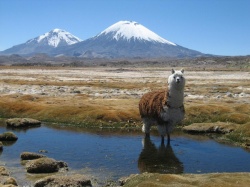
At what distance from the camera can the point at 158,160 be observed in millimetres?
27531

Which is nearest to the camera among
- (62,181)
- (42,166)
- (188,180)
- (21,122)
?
(188,180)

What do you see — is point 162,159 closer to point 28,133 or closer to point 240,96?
point 28,133

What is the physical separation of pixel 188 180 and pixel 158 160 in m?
7.76

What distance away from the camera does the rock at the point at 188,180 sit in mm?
18984

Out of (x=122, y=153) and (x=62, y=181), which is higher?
(x=62, y=181)

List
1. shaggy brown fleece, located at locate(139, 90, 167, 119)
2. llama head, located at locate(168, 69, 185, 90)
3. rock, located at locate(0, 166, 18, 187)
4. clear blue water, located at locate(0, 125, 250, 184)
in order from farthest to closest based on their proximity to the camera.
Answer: shaggy brown fleece, located at locate(139, 90, 167, 119) < llama head, located at locate(168, 69, 185, 90) < clear blue water, located at locate(0, 125, 250, 184) < rock, located at locate(0, 166, 18, 187)

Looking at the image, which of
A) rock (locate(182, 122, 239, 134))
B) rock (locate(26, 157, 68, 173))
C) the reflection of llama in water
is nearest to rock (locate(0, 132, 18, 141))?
rock (locate(26, 157, 68, 173))

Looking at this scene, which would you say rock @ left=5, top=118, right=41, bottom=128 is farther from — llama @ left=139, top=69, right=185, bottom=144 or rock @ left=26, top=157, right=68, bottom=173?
rock @ left=26, top=157, right=68, bottom=173

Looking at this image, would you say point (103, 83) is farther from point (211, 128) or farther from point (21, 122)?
point (211, 128)

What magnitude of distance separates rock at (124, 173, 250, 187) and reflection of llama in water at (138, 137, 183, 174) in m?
4.41

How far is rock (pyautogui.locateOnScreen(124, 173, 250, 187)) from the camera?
747 inches

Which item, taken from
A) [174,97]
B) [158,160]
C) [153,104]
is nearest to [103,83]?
[153,104]

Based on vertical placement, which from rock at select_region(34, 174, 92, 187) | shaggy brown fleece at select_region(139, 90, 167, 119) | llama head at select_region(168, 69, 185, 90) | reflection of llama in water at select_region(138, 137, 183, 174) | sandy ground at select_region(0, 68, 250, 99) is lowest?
reflection of llama in water at select_region(138, 137, 183, 174)

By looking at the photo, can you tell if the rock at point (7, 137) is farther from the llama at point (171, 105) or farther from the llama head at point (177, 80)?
the llama head at point (177, 80)
